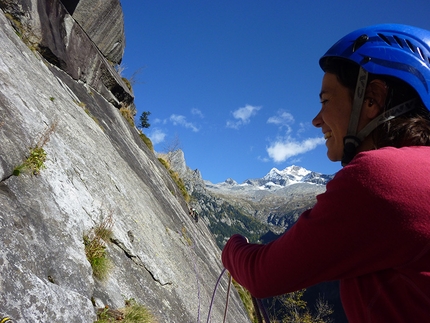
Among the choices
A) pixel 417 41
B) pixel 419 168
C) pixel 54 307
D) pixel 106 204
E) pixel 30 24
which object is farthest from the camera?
pixel 30 24

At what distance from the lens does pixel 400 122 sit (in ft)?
5.07

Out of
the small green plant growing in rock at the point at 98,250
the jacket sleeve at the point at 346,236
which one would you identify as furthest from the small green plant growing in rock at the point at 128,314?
the jacket sleeve at the point at 346,236

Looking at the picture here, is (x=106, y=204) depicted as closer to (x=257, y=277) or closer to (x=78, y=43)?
(x=257, y=277)

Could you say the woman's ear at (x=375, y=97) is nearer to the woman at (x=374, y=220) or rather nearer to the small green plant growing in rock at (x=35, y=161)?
the woman at (x=374, y=220)

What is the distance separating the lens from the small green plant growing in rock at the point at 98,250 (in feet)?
13.1

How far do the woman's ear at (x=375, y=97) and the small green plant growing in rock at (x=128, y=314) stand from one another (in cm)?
354

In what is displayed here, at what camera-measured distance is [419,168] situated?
1138 millimetres

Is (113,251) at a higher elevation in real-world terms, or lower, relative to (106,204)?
lower

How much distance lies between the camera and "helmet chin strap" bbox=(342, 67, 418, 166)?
1583 millimetres

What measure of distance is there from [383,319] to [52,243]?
360cm

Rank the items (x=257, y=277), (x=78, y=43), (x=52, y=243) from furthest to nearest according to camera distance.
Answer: (x=78, y=43) → (x=52, y=243) → (x=257, y=277)

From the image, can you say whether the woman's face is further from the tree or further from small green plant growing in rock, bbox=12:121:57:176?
the tree

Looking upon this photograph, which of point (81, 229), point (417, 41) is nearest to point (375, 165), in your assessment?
point (417, 41)

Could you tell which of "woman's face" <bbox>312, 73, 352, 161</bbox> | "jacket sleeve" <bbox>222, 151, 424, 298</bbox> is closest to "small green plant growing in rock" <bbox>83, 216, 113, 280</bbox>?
"jacket sleeve" <bbox>222, 151, 424, 298</bbox>
